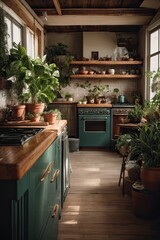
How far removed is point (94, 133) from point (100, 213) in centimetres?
374

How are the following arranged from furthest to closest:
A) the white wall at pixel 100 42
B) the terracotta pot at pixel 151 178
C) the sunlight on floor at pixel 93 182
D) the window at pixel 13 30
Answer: the white wall at pixel 100 42, the sunlight on floor at pixel 93 182, the window at pixel 13 30, the terracotta pot at pixel 151 178

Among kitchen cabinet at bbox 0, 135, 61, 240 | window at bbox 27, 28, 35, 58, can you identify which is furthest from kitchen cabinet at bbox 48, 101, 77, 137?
kitchen cabinet at bbox 0, 135, 61, 240

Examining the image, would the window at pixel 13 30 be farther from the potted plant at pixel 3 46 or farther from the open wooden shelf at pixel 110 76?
the open wooden shelf at pixel 110 76

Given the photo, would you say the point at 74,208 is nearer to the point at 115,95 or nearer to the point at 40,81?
the point at 40,81

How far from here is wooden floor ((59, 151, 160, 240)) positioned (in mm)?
2775

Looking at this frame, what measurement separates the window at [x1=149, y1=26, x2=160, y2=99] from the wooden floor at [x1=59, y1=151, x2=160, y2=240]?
262 centimetres

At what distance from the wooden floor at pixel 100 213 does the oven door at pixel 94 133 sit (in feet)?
6.21

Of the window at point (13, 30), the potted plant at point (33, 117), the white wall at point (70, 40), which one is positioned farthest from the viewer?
the white wall at point (70, 40)

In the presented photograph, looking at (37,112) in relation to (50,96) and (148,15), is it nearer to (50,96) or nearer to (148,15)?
(50,96)

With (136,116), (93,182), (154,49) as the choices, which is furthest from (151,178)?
(154,49)

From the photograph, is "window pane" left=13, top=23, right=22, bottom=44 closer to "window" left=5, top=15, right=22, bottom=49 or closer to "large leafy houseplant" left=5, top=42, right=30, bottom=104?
"window" left=5, top=15, right=22, bottom=49

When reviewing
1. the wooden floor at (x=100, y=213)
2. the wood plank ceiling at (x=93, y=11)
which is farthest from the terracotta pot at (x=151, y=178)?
the wood plank ceiling at (x=93, y=11)

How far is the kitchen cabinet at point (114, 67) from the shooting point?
7.21 m

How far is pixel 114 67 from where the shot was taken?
7723 millimetres
